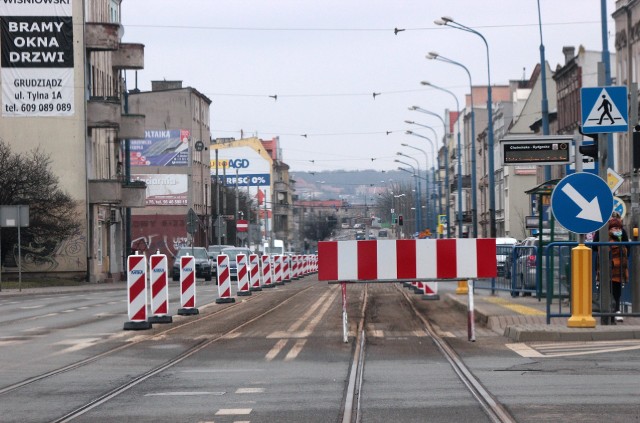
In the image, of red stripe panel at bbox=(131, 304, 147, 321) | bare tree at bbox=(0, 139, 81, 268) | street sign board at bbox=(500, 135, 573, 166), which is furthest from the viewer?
bare tree at bbox=(0, 139, 81, 268)

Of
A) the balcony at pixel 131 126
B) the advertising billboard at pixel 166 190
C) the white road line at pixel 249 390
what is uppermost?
the balcony at pixel 131 126

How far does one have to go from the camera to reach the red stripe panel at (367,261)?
17281 mm

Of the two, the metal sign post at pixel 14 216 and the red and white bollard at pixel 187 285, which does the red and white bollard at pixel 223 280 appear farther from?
the metal sign post at pixel 14 216

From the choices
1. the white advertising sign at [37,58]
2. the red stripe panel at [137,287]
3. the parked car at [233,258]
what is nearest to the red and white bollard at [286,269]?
the parked car at [233,258]

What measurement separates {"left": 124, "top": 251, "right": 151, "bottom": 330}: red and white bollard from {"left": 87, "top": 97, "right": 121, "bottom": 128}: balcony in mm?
41458

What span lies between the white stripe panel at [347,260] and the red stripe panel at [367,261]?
0.18ft

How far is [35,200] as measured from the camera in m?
54.1

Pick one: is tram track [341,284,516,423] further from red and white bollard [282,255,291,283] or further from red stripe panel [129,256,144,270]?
red and white bollard [282,255,291,283]

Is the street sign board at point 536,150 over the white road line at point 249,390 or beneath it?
over

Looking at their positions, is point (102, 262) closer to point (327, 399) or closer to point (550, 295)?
point (550, 295)

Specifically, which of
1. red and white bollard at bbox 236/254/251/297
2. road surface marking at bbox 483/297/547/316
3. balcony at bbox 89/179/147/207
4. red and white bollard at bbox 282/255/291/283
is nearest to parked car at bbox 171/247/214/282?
balcony at bbox 89/179/147/207

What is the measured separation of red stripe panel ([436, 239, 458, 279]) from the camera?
57.1ft

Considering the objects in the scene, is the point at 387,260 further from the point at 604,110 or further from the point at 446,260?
the point at 604,110

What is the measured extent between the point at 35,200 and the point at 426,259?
39010mm
